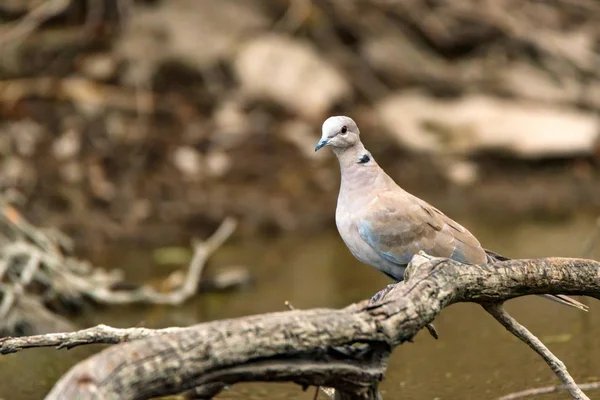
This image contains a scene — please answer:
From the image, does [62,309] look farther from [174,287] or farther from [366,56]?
[366,56]

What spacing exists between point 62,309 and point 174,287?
65cm

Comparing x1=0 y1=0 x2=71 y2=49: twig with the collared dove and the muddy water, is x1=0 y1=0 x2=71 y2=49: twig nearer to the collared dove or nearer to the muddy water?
the muddy water

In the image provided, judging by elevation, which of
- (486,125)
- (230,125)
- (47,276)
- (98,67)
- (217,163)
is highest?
(98,67)

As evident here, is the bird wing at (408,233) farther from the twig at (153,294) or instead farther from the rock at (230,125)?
the rock at (230,125)

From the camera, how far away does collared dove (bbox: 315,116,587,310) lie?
302 cm

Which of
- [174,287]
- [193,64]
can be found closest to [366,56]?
[193,64]

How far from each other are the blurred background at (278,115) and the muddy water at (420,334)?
3.3 inches

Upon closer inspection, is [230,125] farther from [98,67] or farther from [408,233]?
[408,233]

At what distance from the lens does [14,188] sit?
7.23 m

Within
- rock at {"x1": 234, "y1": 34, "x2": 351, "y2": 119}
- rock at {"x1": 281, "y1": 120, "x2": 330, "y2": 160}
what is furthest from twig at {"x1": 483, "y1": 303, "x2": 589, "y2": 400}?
rock at {"x1": 234, "y1": 34, "x2": 351, "y2": 119}

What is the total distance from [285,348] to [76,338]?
0.61m

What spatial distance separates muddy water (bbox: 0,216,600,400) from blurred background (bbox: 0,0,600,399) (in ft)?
0.28

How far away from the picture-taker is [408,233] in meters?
3.06

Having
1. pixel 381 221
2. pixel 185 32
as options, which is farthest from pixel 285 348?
pixel 185 32
